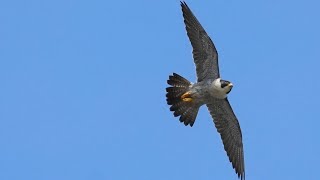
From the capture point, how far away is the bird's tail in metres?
24.1

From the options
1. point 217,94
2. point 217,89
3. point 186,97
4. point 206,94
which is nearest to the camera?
point 217,89

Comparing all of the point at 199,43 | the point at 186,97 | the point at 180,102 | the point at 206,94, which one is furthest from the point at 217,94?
the point at 199,43

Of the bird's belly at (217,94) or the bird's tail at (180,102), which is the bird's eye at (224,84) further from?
the bird's tail at (180,102)

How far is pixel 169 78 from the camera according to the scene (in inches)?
949

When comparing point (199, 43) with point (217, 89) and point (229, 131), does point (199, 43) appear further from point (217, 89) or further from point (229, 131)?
point (229, 131)

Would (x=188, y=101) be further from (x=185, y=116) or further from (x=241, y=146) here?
(x=241, y=146)

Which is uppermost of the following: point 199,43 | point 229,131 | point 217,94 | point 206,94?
point 199,43

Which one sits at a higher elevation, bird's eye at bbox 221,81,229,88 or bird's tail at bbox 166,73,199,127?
bird's tail at bbox 166,73,199,127

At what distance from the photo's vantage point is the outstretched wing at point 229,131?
24.8 m

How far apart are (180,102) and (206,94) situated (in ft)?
2.83

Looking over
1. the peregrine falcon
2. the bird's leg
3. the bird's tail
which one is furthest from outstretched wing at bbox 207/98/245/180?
the bird's leg

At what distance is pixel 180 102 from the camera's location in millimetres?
24500

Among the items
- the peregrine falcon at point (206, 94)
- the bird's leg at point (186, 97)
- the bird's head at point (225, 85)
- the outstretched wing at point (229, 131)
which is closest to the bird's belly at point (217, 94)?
the peregrine falcon at point (206, 94)

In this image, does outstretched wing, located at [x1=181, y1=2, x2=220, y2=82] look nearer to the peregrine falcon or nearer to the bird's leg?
the peregrine falcon
